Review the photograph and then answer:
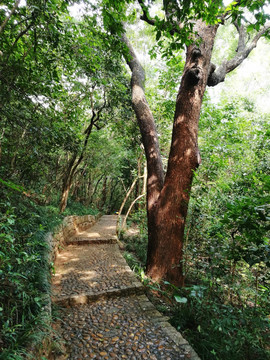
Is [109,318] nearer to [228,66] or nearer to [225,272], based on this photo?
[225,272]

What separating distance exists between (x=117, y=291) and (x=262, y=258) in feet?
8.13

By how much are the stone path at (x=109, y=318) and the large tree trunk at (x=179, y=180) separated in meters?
0.69

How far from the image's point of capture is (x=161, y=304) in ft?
10.5

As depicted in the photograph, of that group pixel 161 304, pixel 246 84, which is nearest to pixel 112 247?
pixel 161 304

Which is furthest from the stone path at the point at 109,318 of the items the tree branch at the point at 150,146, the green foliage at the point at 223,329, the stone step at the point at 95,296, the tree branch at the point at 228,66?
the tree branch at the point at 228,66

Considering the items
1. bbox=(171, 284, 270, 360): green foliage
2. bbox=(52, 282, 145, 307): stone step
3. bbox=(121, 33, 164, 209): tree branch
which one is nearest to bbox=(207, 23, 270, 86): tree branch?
bbox=(121, 33, 164, 209): tree branch

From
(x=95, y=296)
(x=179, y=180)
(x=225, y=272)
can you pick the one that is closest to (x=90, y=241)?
(x=95, y=296)

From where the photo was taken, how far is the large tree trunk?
3479mm

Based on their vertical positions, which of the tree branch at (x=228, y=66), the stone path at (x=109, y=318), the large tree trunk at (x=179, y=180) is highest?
the tree branch at (x=228, y=66)

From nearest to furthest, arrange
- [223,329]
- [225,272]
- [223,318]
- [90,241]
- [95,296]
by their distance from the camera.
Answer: [223,329] → [223,318] → [225,272] → [95,296] → [90,241]

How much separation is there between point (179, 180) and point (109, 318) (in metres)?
2.42

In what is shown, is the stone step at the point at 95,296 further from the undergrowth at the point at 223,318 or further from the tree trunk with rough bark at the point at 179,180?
the tree trunk with rough bark at the point at 179,180

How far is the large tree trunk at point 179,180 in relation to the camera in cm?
348

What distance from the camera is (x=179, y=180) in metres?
3.53
